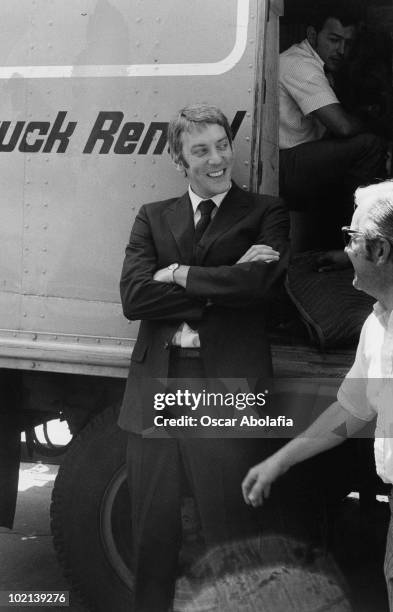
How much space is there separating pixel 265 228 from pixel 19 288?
1027 mm

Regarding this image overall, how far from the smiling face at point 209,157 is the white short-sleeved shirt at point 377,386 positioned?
3.25 ft

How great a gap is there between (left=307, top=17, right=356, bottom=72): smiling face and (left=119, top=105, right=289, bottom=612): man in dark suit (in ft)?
4.55

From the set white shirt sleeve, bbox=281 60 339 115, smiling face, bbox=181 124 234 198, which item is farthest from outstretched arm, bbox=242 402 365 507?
white shirt sleeve, bbox=281 60 339 115

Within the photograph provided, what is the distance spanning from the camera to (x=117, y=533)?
3912mm

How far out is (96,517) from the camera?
153 inches

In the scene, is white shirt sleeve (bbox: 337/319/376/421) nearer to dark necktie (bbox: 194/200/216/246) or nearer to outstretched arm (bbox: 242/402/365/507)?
outstretched arm (bbox: 242/402/365/507)

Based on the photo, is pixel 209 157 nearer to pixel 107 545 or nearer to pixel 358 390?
pixel 358 390

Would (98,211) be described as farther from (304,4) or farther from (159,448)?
(304,4)

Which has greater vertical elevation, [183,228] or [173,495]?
[183,228]

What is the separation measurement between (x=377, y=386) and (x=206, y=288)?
0.87 m

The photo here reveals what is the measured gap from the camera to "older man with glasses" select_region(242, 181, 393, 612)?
8.29ft

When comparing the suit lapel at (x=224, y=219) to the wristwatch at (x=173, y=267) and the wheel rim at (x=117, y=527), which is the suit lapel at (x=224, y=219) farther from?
the wheel rim at (x=117, y=527)

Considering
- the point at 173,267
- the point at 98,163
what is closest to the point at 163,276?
the point at 173,267

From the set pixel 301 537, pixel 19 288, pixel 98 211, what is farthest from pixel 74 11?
pixel 301 537
